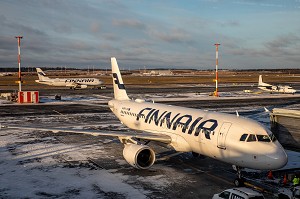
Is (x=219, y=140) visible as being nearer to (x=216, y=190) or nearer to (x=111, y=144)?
(x=216, y=190)

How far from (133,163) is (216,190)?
19.8ft

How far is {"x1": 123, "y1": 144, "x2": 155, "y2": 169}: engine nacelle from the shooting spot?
22750 mm

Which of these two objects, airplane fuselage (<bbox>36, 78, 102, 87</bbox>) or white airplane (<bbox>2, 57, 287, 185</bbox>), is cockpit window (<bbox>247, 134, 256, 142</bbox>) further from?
airplane fuselage (<bbox>36, 78, 102, 87</bbox>)

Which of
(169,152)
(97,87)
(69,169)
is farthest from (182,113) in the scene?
(97,87)

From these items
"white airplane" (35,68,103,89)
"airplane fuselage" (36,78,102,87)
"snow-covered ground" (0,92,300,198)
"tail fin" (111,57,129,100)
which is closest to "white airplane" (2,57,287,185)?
"snow-covered ground" (0,92,300,198)

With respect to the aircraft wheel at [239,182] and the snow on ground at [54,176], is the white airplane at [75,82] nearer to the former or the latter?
the snow on ground at [54,176]

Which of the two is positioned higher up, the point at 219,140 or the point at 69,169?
the point at 219,140

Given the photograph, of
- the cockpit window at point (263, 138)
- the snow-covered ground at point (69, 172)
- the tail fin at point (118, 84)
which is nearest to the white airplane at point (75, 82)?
the snow-covered ground at point (69, 172)

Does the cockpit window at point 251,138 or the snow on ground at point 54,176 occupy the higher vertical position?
the cockpit window at point 251,138

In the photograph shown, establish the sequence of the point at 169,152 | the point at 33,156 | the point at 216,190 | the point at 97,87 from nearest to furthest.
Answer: the point at 216,190 < the point at 33,156 < the point at 169,152 < the point at 97,87

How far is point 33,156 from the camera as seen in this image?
2750 cm

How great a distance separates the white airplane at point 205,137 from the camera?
18781mm

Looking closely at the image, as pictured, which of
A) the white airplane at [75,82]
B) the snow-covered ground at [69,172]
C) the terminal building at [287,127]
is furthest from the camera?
the white airplane at [75,82]

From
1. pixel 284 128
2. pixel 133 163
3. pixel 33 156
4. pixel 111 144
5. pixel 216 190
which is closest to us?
pixel 216 190
